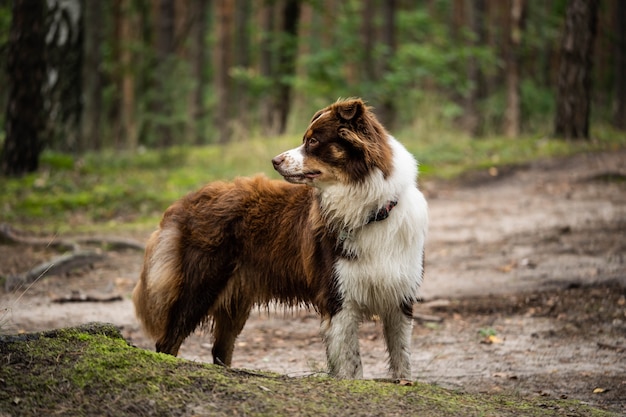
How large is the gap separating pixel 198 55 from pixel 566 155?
18441 mm

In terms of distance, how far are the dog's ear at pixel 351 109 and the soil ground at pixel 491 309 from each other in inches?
69.2

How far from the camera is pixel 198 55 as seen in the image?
2972cm

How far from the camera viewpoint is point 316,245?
5.09 m

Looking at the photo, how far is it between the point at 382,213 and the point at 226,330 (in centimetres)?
176

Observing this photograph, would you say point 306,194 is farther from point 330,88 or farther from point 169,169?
point 330,88

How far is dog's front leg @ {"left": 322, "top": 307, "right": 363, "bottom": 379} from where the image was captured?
489 centimetres

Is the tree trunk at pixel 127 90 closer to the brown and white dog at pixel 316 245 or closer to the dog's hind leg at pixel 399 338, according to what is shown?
the brown and white dog at pixel 316 245

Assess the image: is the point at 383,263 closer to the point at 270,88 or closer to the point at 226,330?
the point at 226,330

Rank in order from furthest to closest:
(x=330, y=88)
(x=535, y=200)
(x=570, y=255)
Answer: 1. (x=330, y=88)
2. (x=535, y=200)
3. (x=570, y=255)

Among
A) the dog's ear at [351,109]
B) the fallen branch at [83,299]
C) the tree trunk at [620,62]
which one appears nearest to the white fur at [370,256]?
the dog's ear at [351,109]

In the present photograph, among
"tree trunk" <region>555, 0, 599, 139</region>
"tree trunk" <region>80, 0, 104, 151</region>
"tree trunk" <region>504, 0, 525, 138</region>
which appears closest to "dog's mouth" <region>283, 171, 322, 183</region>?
"tree trunk" <region>555, 0, 599, 139</region>

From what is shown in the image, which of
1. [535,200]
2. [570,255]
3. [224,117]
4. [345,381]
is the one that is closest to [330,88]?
[224,117]

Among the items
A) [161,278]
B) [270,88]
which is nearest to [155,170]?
[270,88]

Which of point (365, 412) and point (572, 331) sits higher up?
point (365, 412)
